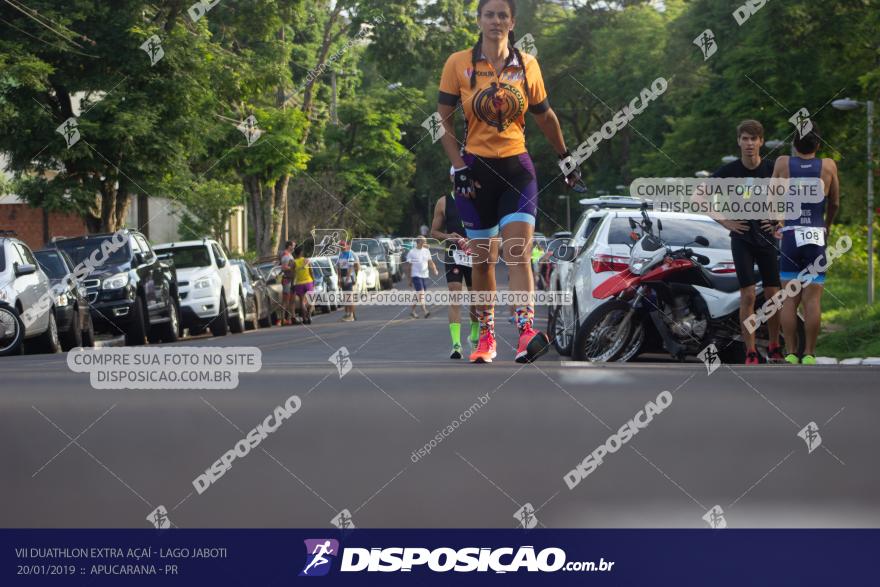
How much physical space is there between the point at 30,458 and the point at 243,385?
763 mm

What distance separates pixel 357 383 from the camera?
189 inches

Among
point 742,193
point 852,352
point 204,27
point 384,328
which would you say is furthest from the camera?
point 204,27

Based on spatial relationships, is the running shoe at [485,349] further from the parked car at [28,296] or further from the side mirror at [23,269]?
the side mirror at [23,269]

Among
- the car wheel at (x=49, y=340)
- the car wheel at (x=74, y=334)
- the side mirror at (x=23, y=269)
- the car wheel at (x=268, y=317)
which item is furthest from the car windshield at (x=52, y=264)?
the car wheel at (x=268, y=317)

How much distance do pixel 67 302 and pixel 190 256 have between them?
8.60 metres

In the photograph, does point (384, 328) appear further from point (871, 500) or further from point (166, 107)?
point (871, 500)

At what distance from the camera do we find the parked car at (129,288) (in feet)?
65.5

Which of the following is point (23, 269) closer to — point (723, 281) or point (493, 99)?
point (723, 281)

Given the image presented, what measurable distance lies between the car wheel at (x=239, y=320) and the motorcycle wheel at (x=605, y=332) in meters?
15.9

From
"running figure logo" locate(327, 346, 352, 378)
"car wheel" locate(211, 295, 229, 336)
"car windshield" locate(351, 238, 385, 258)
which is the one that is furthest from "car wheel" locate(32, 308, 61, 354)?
"car windshield" locate(351, 238, 385, 258)

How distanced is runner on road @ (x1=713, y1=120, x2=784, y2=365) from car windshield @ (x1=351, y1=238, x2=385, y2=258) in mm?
33525

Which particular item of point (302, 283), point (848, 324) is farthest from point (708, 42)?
point (848, 324)

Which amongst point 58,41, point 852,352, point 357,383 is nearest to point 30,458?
point 357,383

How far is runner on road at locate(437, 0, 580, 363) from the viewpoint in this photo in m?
6.92
